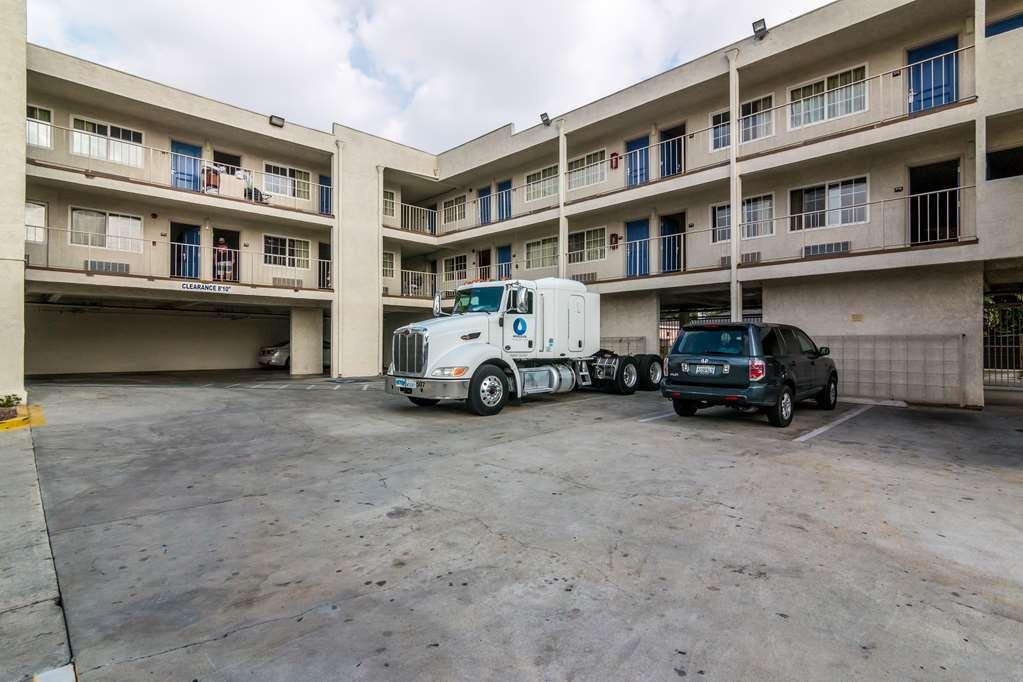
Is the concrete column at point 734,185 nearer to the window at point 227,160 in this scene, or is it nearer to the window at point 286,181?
the window at point 286,181

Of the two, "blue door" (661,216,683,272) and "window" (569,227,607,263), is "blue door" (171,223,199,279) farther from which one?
"blue door" (661,216,683,272)

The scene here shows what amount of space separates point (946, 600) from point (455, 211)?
78.3 ft

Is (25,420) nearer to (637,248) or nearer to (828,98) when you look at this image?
(637,248)

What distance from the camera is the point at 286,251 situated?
21188mm

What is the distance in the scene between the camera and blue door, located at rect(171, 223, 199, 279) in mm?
18688

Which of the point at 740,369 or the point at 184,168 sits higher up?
the point at 184,168

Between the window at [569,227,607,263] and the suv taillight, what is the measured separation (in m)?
11.2

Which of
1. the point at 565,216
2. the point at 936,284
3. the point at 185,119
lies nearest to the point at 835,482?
the point at 936,284

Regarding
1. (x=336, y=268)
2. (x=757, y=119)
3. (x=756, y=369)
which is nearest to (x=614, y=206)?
(x=757, y=119)

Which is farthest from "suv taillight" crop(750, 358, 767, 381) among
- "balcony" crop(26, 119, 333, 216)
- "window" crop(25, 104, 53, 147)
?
"window" crop(25, 104, 53, 147)

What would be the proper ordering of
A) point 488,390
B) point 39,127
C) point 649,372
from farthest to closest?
1. point 39,127
2. point 649,372
3. point 488,390

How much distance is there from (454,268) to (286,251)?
310 inches

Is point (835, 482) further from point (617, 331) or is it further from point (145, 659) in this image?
point (617, 331)

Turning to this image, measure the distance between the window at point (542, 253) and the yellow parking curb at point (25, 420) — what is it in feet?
52.7
